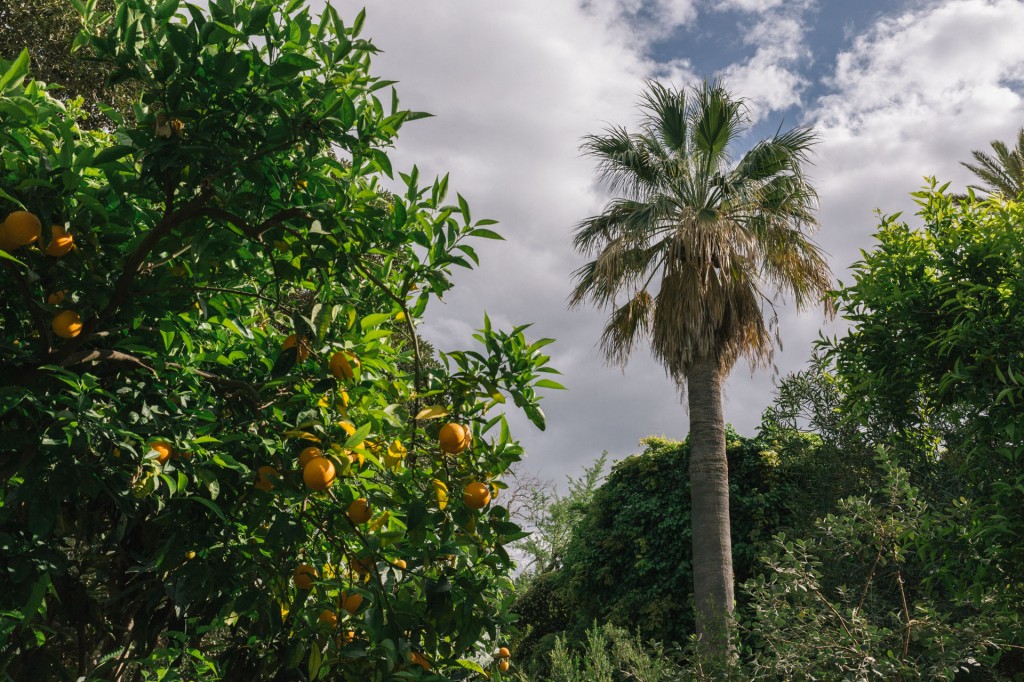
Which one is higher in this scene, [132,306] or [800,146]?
[800,146]

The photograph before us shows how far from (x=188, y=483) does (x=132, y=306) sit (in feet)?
1.75

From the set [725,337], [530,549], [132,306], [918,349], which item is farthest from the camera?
[530,549]

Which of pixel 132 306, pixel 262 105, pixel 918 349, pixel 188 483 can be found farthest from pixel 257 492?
pixel 918 349

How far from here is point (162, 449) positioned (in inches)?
79.3

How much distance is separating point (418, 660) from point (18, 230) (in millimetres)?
1450

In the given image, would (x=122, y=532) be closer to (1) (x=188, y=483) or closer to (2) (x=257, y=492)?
(1) (x=188, y=483)

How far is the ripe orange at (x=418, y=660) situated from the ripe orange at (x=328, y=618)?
0.25m

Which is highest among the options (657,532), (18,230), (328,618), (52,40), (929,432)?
(52,40)

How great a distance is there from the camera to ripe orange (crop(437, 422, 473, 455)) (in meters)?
2.05

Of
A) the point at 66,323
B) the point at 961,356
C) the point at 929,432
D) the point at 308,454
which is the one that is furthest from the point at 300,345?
the point at 929,432

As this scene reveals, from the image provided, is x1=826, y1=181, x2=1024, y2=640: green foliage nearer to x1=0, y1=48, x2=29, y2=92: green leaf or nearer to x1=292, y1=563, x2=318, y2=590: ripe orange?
x1=292, y1=563, x2=318, y2=590: ripe orange

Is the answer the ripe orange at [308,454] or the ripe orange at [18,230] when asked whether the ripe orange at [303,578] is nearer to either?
the ripe orange at [308,454]

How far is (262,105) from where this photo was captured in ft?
6.60

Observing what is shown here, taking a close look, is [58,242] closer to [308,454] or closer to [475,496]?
[308,454]
